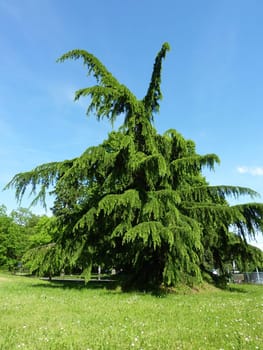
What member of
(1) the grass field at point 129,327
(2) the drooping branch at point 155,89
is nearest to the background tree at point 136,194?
(2) the drooping branch at point 155,89

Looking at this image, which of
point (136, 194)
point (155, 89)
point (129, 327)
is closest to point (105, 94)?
point (155, 89)

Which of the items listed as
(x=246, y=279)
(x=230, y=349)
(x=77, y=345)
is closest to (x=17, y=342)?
(x=77, y=345)

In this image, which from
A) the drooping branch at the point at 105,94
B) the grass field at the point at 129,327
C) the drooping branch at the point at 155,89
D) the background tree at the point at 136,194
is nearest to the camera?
the grass field at the point at 129,327

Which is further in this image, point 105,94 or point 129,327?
point 105,94

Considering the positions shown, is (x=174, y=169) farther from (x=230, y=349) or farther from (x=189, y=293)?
(x=230, y=349)

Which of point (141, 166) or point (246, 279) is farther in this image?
point (246, 279)

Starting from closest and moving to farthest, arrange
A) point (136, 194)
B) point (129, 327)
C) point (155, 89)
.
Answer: point (129, 327)
point (136, 194)
point (155, 89)

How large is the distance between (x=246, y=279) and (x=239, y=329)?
20.3 m

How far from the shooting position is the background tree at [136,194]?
9102 millimetres

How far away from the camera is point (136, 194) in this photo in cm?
930

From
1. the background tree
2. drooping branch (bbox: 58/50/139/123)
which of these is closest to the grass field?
the background tree

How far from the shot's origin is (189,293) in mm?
10141

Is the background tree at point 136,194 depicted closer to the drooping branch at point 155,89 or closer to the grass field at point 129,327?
the drooping branch at point 155,89

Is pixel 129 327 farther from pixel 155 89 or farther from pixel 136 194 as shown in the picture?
pixel 155 89
